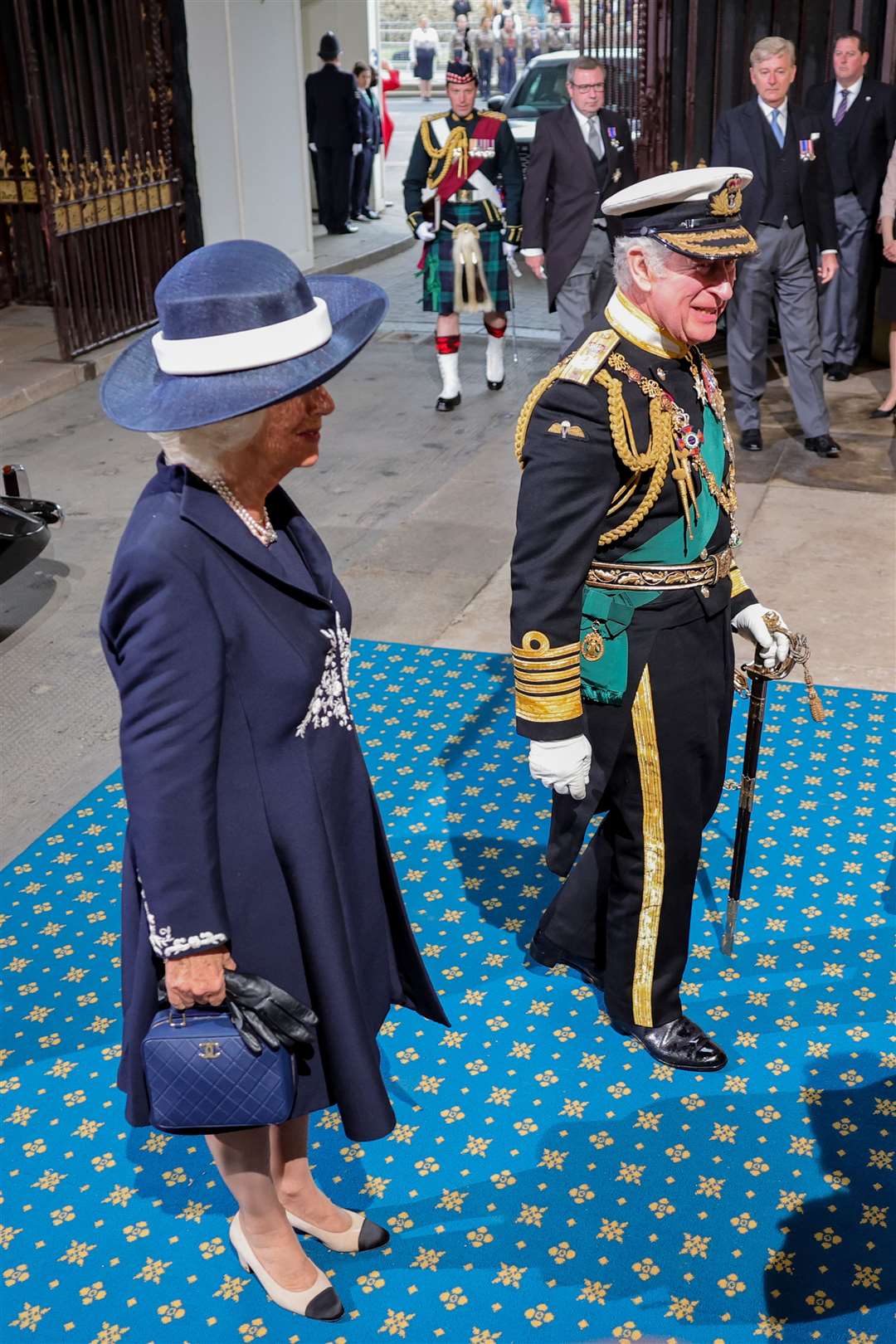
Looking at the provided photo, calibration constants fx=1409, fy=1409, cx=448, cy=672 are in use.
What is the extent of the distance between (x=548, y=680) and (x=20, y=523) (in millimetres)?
3505

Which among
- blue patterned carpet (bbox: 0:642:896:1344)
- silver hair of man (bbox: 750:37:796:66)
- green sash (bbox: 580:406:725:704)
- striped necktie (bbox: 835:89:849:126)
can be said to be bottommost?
blue patterned carpet (bbox: 0:642:896:1344)

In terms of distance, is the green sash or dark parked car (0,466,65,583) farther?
dark parked car (0,466,65,583)

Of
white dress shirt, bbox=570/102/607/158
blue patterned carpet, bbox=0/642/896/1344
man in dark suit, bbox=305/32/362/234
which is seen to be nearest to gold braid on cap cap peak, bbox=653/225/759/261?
blue patterned carpet, bbox=0/642/896/1344

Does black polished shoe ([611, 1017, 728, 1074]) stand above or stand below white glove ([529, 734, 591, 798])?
below

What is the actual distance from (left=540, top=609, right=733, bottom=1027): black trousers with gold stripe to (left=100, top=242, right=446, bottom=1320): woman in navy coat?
2.63ft

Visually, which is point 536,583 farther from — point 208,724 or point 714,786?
point 208,724

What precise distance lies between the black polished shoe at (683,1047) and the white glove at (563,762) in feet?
2.34

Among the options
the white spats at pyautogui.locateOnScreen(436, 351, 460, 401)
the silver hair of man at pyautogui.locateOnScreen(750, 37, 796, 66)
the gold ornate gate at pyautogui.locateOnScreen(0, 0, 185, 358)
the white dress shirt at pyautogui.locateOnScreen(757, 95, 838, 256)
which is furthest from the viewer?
the gold ornate gate at pyautogui.locateOnScreen(0, 0, 185, 358)

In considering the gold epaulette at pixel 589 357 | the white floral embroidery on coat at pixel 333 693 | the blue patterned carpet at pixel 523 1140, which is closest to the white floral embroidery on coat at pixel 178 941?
the white floral embroidery on coat at pixel 333 693

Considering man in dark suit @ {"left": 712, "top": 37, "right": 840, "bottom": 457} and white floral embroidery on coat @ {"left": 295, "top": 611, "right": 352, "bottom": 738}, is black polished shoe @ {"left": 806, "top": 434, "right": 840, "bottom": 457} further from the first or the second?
white floral embroidery on coat @ {"left": 295, "top": 611, "right": 352, "bottom": 738}

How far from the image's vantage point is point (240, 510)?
221 centimetres

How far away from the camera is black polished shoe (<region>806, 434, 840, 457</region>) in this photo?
7.65 metres

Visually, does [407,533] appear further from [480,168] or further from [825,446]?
[480,168]

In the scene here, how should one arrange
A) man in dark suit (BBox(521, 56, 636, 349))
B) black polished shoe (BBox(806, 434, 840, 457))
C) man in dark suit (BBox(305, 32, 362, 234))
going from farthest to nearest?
man in dark suit (BBox(305, 32, 362, 234)), man in dark suit (BBox(521, 56, 636, 349)), black polished shoe (BBox(806, 434, 840, 457))
